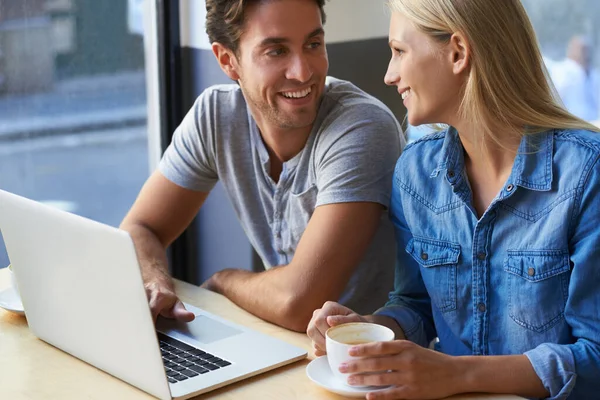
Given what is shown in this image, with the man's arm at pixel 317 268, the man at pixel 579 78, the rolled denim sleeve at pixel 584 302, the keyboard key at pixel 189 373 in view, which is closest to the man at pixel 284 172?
the man's arm at pixel 317 268

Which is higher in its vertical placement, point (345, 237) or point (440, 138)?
point (440, 138)

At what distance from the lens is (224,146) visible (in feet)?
6.36

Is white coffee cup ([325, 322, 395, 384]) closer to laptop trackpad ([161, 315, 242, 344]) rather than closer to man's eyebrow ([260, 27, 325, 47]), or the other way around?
laptop trackpad ([161, 315, 242, 344])

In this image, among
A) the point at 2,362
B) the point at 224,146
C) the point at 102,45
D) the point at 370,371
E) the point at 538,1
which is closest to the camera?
the point at 370,371

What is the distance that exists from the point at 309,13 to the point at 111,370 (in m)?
0.89

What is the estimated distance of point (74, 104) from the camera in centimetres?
259

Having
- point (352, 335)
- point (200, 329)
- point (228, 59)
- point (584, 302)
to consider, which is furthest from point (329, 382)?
point (228, 59)

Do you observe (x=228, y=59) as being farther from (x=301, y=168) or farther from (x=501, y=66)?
(x=501, y=66)

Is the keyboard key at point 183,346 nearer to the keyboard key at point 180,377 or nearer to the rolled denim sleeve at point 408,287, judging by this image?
the keyboard key at point 180,377

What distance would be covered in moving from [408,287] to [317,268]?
0.17 m

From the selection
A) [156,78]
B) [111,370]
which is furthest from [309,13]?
[156,78]

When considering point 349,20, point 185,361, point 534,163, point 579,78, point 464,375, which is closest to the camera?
point 464,375

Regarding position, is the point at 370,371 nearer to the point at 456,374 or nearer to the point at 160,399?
the point at 456,374

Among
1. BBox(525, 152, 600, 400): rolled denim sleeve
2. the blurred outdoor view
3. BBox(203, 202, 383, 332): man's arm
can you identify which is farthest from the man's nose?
the blurred outdoor view
